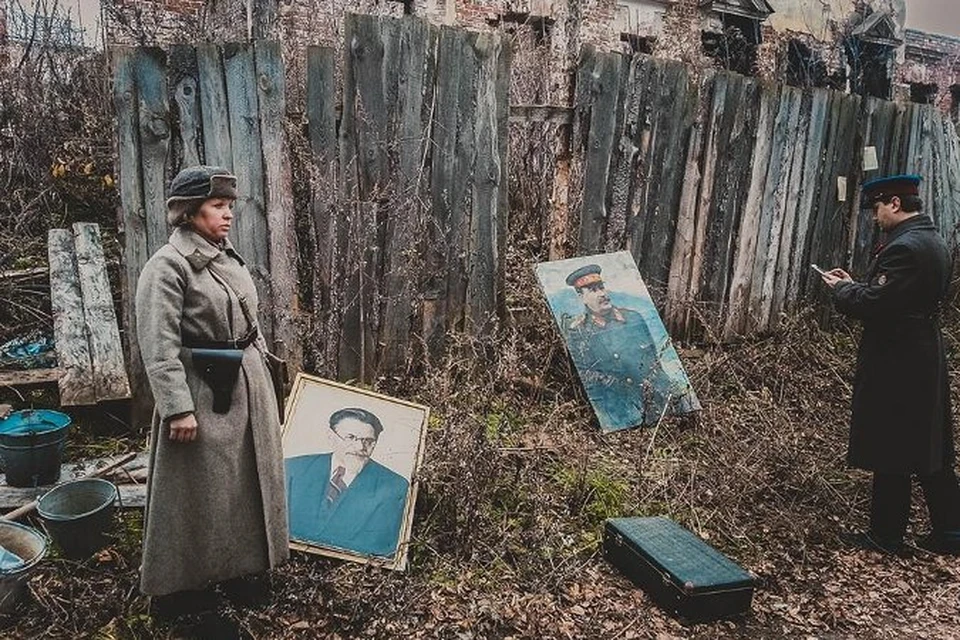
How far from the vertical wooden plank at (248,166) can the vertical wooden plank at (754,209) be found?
13.4 ft

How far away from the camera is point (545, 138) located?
6.54 meters

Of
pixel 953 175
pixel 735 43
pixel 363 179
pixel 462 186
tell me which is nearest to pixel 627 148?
pixel 462 186

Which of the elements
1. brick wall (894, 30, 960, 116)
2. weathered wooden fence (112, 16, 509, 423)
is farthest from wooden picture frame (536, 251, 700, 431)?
brick wall (894, 30, 960, 116)

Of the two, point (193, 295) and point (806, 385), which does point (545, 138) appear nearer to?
point (806, 385)

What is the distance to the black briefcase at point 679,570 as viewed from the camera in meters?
3.41

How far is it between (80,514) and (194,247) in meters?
1.53

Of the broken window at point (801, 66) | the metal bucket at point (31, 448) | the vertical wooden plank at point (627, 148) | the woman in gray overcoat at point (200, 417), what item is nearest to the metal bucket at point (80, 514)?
the metal bucket at point (31, 448)

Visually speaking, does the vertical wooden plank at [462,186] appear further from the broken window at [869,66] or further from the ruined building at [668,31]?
the broken window at [869,66]

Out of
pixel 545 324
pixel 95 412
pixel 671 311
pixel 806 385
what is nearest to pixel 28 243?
pixel 95 412

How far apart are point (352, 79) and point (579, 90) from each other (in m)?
1.82

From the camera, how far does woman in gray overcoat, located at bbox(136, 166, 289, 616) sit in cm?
281

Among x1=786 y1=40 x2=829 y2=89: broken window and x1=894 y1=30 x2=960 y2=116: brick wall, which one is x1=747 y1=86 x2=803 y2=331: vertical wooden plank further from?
x1=894 y1=30 x2=960 y2=116: brick wall

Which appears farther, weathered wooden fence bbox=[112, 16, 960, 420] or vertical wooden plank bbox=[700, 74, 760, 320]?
vertical wooden plank bbox=[700, 74, 760, 320]

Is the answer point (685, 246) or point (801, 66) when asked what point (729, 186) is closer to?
point (685, 246)
